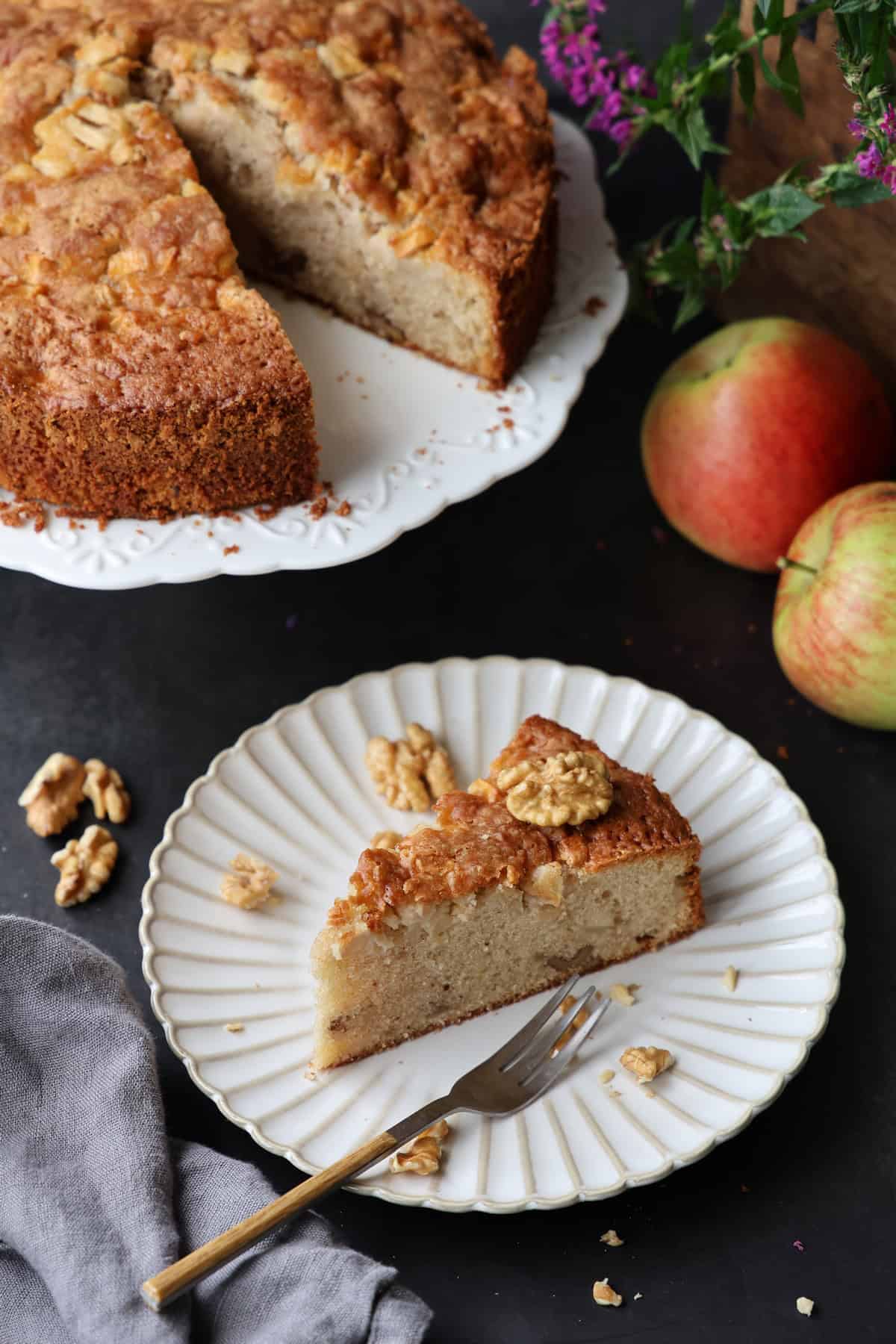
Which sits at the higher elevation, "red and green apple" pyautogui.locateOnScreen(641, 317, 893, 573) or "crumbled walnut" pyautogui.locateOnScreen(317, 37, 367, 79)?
"crumbled walnut" pyautogui.locateOnScreen(317, 37, 367, 79)

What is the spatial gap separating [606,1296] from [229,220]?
2465 millimetres

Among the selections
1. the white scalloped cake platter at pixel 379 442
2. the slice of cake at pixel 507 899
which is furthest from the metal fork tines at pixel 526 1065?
the white scalloped cake platter at pixel 379 442

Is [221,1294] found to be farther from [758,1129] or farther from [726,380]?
[726,380]

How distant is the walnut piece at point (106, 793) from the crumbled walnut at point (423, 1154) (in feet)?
2.98

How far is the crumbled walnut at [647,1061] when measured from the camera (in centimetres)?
225

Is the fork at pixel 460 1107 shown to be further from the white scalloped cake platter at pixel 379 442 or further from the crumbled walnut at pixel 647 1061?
the white scalloped cake platter at pixel 379 442

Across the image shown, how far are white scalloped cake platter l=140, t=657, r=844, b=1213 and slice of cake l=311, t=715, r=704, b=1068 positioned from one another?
0.05 meters

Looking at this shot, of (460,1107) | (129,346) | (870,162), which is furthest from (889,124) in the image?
(460,1107)

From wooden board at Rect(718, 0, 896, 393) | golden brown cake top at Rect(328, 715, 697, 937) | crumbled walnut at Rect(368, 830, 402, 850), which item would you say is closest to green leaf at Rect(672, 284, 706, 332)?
wooden board at Rect(718, 0, 896, 393)

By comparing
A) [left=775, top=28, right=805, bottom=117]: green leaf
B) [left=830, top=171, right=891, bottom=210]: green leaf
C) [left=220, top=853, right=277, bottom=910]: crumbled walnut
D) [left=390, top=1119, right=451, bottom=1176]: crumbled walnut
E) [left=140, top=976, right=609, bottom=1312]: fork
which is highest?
[left=775, top=28, right=805, bottom=117]: green leaf

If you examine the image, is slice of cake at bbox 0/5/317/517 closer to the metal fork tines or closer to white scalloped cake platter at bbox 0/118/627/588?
white scalloped cake platter at bbox 0/118/627/588

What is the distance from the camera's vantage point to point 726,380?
3105 millimetres

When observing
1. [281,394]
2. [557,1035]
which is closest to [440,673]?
[281,394]

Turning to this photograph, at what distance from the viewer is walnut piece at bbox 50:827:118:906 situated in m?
2.60
